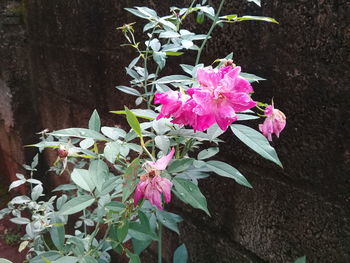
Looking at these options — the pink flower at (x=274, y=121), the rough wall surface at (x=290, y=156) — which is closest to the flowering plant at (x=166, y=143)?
the pink flower at (x=274, y=121)

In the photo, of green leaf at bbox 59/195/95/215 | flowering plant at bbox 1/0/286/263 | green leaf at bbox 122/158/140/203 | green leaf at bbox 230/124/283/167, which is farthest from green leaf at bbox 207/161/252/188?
green leaf at bbox 59/195/95/215

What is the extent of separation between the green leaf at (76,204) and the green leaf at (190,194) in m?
0.24

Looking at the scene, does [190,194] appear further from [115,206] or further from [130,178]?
[115,206]

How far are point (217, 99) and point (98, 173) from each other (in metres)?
0.35

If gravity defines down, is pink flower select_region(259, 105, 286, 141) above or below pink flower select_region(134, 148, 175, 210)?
above

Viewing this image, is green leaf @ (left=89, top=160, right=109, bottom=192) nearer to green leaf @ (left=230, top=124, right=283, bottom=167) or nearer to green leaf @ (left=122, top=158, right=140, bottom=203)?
green leaf @ (left=122, top=158, right=140, bottom=203)

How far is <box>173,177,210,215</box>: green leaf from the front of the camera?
71 cm

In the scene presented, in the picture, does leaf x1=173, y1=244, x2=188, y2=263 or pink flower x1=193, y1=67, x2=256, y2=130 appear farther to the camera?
leaf x1=173, y1=244, x2=188, y2=263

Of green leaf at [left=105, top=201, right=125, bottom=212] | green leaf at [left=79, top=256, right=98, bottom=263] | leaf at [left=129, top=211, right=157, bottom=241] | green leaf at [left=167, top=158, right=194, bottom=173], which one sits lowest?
green leaf at [left=79, top=256, right=98, bottom=263]

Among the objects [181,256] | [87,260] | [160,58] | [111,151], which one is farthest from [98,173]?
[181,256]

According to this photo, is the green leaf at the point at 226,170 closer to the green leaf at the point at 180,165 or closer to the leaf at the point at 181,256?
the green leaf at the point at 180,165

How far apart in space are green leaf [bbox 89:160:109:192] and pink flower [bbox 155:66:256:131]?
0.27 meters

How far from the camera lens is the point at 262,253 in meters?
1.20

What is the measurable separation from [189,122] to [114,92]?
1.22 m
